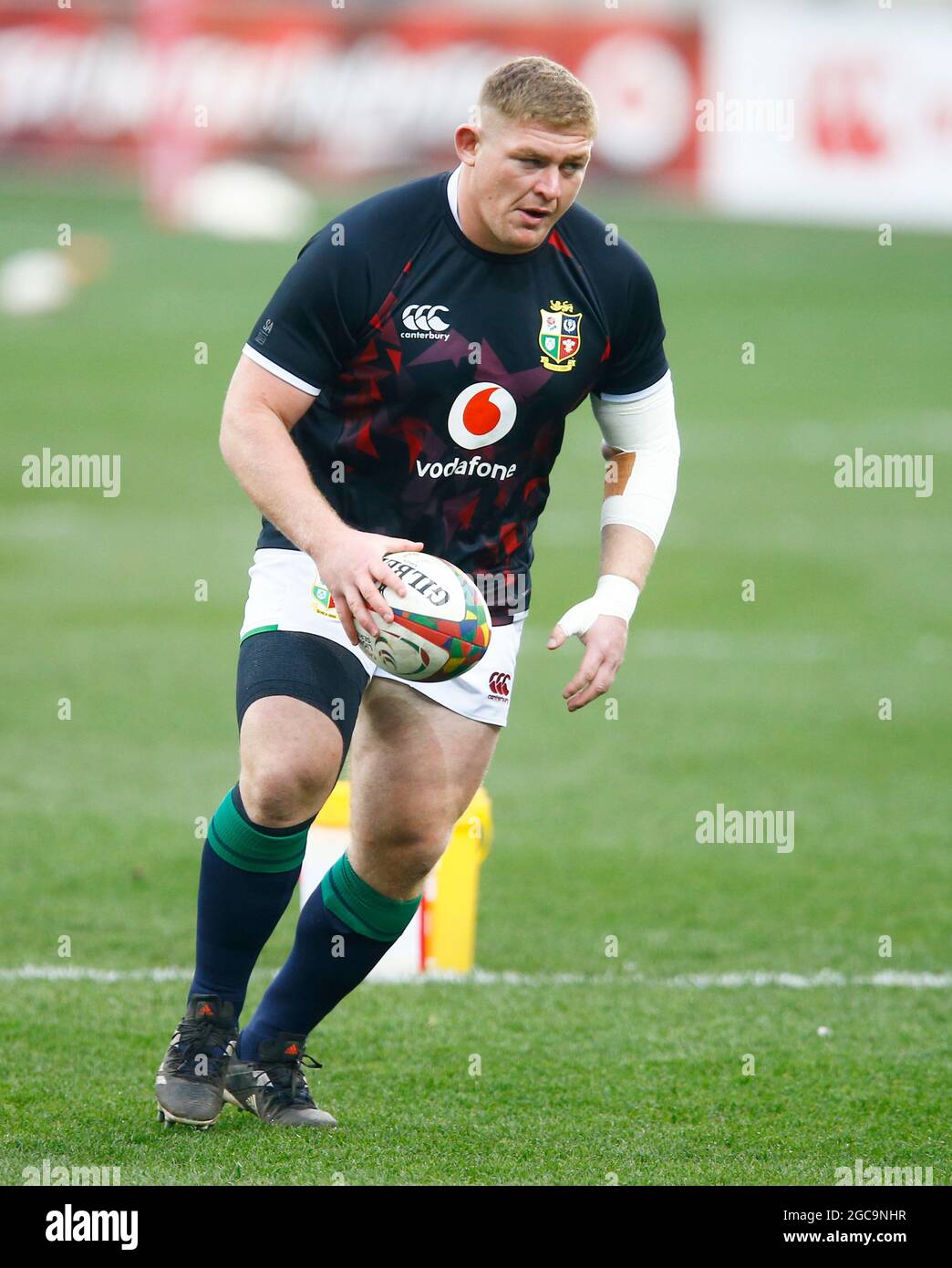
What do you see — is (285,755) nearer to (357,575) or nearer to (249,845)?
(249,845)

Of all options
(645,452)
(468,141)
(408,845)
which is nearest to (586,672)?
(408,845)

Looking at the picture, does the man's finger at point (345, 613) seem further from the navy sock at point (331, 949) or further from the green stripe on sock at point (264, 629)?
the navy sock at point (331, 949)

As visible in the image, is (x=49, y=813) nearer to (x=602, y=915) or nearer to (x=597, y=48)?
(x=602, y=915)

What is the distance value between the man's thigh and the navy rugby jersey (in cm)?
33

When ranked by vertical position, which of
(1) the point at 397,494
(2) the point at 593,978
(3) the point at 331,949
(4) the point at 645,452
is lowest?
(2) the point at 593,978

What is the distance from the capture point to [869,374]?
18781 millimetres

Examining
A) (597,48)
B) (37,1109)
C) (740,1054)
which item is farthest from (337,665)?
(597,48)

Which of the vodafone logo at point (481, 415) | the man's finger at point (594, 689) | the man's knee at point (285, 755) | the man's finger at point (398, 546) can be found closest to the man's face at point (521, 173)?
the vodafone logo at point (481, 415)

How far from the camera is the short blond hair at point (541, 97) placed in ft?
13.6

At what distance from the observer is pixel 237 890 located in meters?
4.40

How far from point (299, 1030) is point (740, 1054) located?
3.98ft

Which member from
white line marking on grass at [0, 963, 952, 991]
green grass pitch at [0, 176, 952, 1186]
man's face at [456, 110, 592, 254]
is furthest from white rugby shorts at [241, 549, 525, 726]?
white line marking on grass at [0, 963, 952, 991]

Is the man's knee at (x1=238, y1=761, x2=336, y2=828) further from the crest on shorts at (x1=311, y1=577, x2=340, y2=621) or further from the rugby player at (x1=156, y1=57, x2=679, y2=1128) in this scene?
the crest on shorts at (x1=311, y1=577, x2=340, y2=621)

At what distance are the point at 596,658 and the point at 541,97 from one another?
121cm
